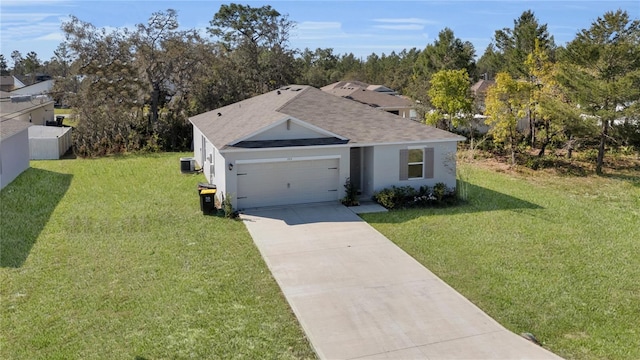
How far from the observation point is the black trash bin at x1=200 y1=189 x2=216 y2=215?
15516 millimetres

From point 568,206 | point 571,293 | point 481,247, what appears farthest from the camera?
point 568,206

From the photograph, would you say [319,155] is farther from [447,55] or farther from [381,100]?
[447,55]

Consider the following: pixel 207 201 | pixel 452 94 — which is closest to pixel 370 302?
pixel 207 201

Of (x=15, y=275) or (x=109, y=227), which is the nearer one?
(x=15, y=275)

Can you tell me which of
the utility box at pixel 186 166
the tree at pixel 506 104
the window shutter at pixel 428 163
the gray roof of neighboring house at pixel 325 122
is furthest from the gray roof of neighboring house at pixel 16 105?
the tree at pixel 506 104

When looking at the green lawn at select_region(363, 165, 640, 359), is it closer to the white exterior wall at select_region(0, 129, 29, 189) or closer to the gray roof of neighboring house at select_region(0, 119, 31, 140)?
the gray roof of neighboring house at select_region(0, 119, 31, 140)

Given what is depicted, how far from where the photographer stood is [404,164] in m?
17.7

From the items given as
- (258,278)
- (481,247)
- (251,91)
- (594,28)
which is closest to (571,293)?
(481,247)

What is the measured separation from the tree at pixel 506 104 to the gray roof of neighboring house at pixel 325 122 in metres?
8.57

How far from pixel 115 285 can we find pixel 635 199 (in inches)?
731

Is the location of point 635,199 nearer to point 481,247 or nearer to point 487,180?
point 487,180

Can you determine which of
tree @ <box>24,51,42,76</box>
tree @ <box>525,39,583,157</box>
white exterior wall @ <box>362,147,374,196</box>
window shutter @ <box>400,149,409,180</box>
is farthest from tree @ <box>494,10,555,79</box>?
tree @ <box>24,51,42,76</box>

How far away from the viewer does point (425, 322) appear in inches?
347

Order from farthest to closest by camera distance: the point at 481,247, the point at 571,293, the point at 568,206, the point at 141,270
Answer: the point at 568,206 → the point at 481,247 → the point at 141,270 → the point at 571,293
